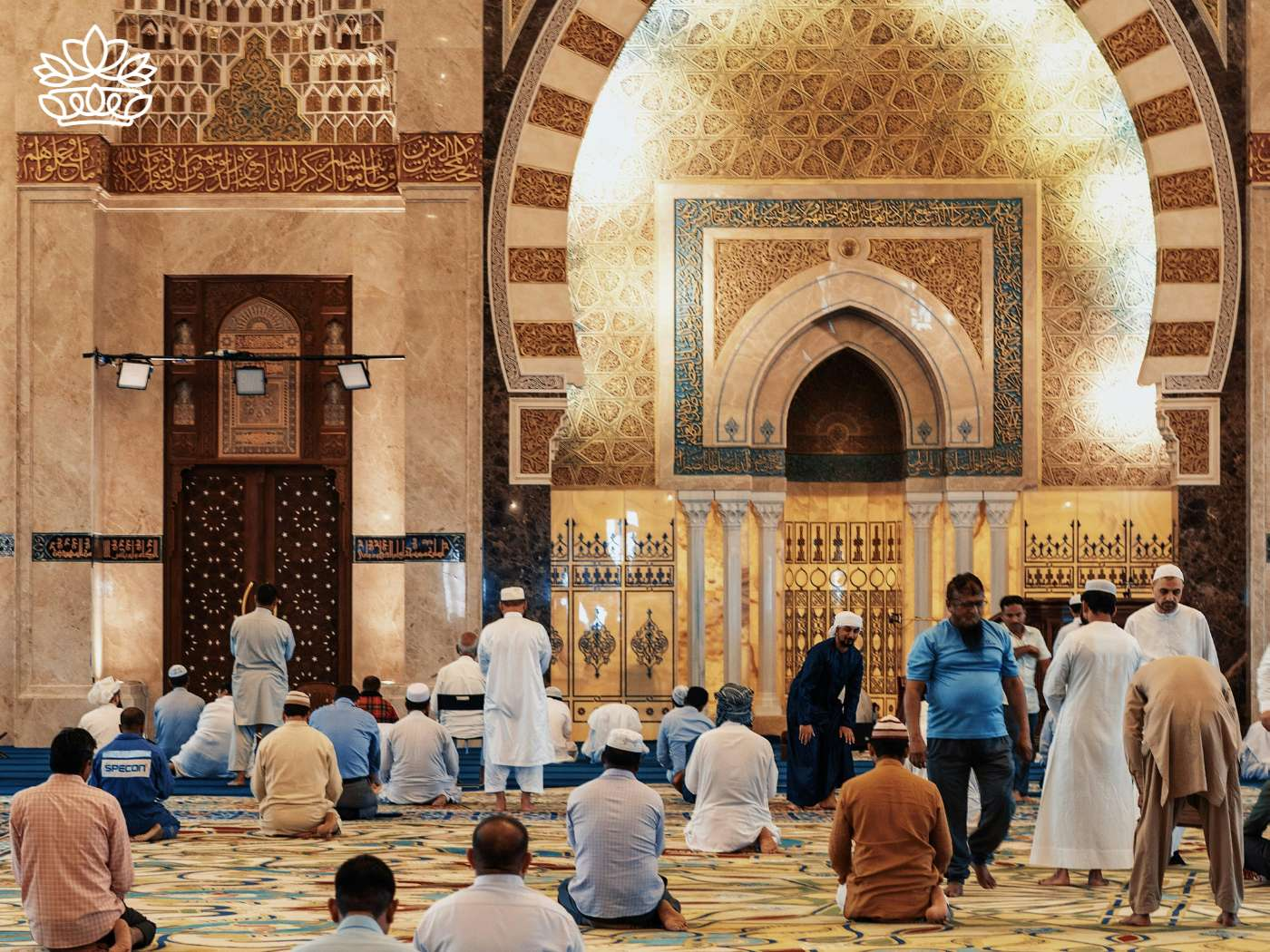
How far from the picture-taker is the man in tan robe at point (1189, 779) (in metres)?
4.38

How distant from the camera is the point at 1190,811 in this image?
14.7 feet

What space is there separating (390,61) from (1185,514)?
4671mm

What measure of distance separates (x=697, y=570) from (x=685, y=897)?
5.16 meters

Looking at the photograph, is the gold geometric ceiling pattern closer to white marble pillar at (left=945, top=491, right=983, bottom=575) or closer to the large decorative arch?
white marble pillar at (left=945, top=491, right=983, bottom=575)

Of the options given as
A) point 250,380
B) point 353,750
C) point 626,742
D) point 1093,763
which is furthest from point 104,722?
point 1093,763

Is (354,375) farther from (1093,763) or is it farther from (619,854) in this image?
(619,854)

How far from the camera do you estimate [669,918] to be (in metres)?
4.37

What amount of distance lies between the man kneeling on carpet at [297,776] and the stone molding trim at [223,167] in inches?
155

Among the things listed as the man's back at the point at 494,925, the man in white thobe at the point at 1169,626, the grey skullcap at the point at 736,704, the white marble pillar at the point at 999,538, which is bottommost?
the man's back at the point at 494,925

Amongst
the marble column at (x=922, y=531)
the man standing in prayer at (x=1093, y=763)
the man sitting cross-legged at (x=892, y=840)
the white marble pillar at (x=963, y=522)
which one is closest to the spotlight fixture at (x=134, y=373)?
the marble column at (x=922, y=531)

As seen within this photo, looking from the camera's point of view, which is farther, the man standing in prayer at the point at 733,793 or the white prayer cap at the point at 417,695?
the white prayer cap at the point at 417,695

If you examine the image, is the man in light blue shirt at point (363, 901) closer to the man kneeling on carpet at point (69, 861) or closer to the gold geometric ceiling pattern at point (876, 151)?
the man kneeling on carpet at point (69, 861)

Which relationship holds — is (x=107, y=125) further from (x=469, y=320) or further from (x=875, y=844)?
(x=875, y=844)

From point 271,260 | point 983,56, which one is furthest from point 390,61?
point 983,56
